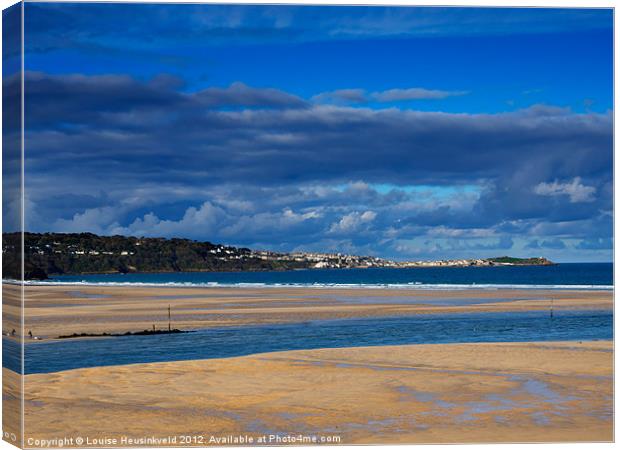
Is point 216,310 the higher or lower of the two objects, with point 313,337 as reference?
higher

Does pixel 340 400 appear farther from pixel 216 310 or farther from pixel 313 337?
pixel 216 310

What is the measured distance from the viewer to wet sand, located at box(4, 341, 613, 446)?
12969 millimetres

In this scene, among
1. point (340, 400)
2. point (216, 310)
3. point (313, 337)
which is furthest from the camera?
point (216, 310)

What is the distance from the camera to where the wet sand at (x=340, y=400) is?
42.5ft

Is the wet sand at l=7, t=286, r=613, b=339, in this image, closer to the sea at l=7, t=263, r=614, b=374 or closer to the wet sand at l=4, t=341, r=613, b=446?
the sea at l=7, t=263, r=614, b=374

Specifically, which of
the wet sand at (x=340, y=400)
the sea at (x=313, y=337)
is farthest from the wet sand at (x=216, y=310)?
the wet sand at (x=340, y=400)

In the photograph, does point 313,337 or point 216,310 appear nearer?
point 313,337

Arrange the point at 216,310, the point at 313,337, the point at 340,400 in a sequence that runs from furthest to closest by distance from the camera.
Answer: the point at 216,310 → the point at 313,337 → the point at 340,400

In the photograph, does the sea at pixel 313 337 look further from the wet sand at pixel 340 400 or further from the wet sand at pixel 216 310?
the wet sand at pixel 340 400

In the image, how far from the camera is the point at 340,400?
14.7 metres

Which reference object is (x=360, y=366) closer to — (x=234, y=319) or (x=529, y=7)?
(x=529, y=7)

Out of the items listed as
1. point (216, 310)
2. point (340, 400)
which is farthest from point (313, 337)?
point (216, 310)

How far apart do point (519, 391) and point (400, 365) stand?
4111 mm

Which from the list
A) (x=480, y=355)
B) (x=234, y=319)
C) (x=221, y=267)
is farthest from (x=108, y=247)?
(x=480, y=355)
